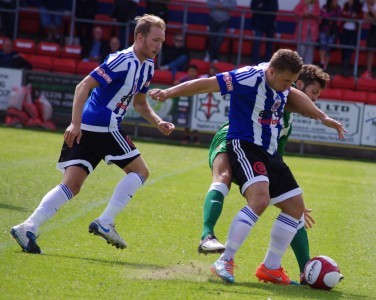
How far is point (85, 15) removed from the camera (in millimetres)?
25219

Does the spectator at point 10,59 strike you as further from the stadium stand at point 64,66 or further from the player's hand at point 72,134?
the player's hand at point 72,134

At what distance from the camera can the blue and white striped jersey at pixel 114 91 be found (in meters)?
7.44

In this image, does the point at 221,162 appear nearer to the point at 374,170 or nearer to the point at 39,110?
the point at 374,170

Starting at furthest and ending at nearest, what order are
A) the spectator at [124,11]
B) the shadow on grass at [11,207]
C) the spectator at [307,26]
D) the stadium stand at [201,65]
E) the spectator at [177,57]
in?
1. the stadium stand at [201,65]
2. the spectator at [124,11]
3. the spectator at [177,57]
4. the spectator at [307,26]
5. the shadow on grass at [11,207]

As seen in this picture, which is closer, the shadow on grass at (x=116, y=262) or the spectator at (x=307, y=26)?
the shadow on grass at (x=116, y=262)

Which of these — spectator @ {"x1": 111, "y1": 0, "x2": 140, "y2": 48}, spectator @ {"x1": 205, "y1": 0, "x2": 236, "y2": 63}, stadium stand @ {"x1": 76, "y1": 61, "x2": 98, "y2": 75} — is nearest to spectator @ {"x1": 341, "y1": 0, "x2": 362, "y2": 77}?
spectator @ {"x1": 205, "y1": 0, "x2": 236, "y2": 63}

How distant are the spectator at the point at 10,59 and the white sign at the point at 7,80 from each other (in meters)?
0.46

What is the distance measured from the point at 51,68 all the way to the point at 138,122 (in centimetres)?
338

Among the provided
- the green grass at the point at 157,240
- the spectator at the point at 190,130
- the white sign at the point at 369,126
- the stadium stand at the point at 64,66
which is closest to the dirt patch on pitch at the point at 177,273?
the green grass at the point at 157,240

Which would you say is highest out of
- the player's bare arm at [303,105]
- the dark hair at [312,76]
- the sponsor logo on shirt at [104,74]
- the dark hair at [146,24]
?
the dark hair at [146,24]

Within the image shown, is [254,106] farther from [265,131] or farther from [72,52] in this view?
[72,52]

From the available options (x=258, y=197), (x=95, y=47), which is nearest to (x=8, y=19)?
(x=95, y=47)

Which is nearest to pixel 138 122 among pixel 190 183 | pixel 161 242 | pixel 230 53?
pixel 230 53

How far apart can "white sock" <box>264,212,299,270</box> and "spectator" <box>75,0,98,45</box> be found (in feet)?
62.2
